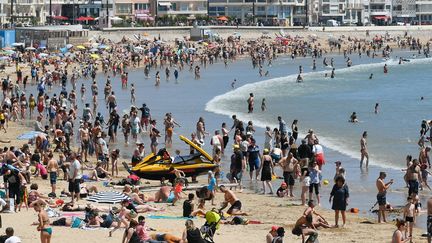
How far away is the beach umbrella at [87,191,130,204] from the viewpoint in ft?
76.4

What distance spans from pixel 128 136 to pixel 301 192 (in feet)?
38.9

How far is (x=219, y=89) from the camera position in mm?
60594

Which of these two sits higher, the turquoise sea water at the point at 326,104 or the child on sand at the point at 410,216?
the child on sand at the point at 410,216

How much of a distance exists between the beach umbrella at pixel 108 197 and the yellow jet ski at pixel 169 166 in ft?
6.77

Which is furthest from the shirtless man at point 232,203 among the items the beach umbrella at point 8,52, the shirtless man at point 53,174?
the beach umbrella at point 8,52

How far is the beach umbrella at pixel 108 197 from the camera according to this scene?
2330 centimetres

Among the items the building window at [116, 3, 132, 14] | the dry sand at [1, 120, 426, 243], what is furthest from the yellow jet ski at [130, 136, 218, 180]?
the building window at [116, 3, 132, 14]

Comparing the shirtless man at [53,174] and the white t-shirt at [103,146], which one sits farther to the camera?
the white t-shirt at [103,146]

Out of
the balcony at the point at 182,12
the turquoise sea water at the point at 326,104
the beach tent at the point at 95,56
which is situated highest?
the balcony at the point at 182,12

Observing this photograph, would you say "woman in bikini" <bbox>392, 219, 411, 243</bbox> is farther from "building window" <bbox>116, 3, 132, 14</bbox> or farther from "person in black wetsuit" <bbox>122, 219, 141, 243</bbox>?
"building window" <bbox>116, 3, 132, 14</bbox>

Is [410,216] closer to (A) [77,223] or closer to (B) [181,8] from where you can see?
(A) [77,223]

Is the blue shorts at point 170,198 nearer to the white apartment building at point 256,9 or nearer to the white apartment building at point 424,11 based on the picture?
the white apartment building at point 256,9

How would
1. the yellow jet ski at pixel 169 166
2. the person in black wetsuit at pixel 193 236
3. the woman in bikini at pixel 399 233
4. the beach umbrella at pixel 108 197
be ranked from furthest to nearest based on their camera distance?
the yellow jet ski at pixel 169 166 → the beach umbrella at pixel 108 197 → the woman in bikini at pixel 399 233 → the person in black wetsuit at pixel 193 236

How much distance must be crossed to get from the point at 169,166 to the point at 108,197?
282 cm
